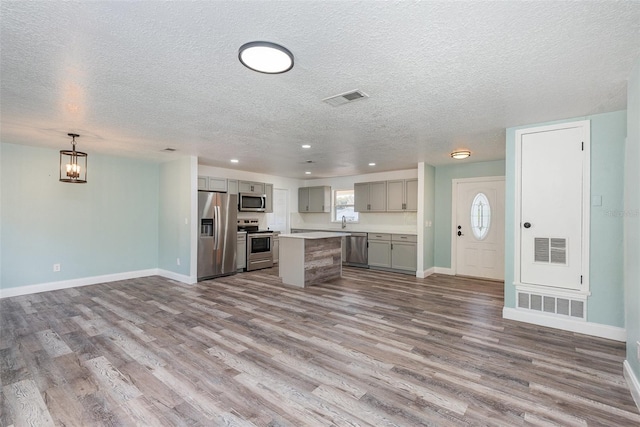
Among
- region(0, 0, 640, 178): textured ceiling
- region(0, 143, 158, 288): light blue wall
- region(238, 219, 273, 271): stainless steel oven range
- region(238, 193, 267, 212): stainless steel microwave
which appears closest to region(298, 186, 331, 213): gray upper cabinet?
region(238, 193, 267, 212): stainless steel microwave

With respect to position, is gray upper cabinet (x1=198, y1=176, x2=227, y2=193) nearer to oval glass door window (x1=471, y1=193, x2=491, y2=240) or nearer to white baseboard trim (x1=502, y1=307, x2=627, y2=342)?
oval glass door window (x1=471, y1=193, x2=491, y2=240)

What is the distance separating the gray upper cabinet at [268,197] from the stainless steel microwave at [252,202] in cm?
8

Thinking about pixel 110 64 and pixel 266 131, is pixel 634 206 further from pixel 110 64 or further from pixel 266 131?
pixel 110 64

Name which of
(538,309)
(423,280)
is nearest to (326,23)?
(538,309)

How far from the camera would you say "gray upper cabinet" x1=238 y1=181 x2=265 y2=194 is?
22.9 feet

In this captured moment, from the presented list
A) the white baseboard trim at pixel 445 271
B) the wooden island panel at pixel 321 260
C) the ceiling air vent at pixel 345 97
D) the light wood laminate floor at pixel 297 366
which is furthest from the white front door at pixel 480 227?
the ceiling air vent at pixel 345 97

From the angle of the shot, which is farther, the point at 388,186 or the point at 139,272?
the point at 388,186

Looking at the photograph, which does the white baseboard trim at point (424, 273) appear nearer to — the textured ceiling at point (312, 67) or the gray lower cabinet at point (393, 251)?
the gray lower cabinet at point (393, 251)

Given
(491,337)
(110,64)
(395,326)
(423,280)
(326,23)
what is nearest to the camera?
(326,23)

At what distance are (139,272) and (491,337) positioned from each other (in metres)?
6.16

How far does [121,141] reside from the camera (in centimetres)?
→ 439

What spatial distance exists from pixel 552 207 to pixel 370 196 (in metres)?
4.23

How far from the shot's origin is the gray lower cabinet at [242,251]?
6637 mm

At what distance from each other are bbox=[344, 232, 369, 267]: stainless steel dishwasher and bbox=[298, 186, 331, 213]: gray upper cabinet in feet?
4.33
